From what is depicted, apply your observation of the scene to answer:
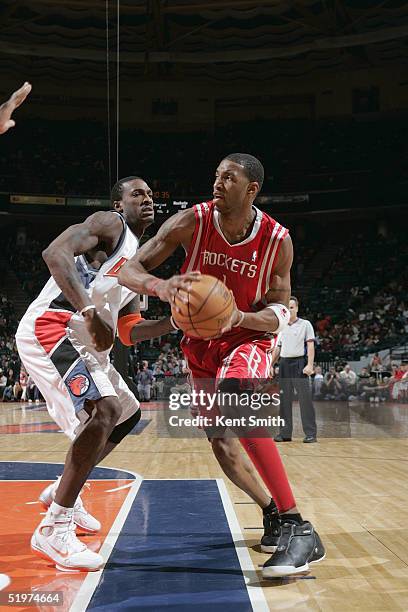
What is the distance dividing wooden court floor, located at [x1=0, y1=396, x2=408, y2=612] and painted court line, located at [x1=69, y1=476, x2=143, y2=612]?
730 mm

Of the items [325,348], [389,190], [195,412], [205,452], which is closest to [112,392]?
[195,412]

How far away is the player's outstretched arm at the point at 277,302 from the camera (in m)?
3.52

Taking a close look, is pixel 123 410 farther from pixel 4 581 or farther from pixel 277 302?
pixel 4 581

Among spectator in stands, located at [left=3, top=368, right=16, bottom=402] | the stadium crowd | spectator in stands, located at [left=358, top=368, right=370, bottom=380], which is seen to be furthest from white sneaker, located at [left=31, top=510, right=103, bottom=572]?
the stadium crowd

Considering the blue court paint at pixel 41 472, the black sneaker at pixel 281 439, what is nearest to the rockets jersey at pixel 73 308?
the blue court paint at pixel 41 472

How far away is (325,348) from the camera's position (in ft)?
68.8

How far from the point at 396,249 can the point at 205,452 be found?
18513mm

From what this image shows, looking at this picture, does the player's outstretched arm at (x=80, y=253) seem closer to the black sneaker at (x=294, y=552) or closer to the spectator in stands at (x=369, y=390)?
the black sneaker at (x=294, y=552)

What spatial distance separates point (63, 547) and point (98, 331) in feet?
3.51


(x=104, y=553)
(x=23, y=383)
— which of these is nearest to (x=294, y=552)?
(x=104, y=553)

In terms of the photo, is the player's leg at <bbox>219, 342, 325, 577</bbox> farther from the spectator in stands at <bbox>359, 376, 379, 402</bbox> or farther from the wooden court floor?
the spectator in stands at <bbox>359, 376, 379, 402</bbox>

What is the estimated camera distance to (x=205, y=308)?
3.05m

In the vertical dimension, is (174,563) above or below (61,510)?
below

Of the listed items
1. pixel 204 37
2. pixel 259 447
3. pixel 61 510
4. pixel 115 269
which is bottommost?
pixel 61 510
